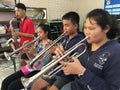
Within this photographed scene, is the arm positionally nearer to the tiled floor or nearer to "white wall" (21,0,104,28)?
the tiled floor

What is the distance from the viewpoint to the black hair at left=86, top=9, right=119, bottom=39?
1.23m

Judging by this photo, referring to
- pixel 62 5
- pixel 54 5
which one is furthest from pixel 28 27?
pixel 62 5

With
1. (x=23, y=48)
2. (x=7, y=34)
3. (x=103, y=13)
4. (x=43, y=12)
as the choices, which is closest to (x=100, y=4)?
(x=43, y=12)

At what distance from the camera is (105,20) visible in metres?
1.24

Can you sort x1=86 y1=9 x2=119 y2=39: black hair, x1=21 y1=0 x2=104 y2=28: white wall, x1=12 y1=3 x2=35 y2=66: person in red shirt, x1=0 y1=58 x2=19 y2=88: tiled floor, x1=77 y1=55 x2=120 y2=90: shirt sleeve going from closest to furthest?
x1=77 y1=55 x2=120 y2=90: shirt sleeve, x1=86 y1=9 x2=119 y2=39: black hair, x1=12 y1=3 x2=35 y2=66: person in red shirt, x1=0 y1=58 x2=19 y2=88: tiled floor, x1=21 y1=0 x2=104 y2=28: white wall

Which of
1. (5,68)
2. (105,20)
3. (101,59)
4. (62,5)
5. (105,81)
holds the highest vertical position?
(62,5)

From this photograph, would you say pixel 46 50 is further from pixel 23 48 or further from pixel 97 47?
pixel 97 47

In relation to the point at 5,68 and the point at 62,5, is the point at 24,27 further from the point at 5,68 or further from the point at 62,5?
the point at 62,5

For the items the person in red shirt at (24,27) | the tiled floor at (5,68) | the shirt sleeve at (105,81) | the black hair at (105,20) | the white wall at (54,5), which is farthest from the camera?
the white wall at (54,5)

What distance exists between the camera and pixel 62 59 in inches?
50.1

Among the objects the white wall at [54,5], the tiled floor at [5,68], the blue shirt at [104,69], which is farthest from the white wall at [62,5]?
the blue shirt at [104,69]

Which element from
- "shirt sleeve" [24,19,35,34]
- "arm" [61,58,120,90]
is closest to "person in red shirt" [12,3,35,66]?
"shirt sleeve" [24,19,35,34]

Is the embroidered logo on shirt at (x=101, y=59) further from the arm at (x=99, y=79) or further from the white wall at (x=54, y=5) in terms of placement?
the white wall at (x=54, y=5)

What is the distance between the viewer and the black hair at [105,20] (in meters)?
1.23
